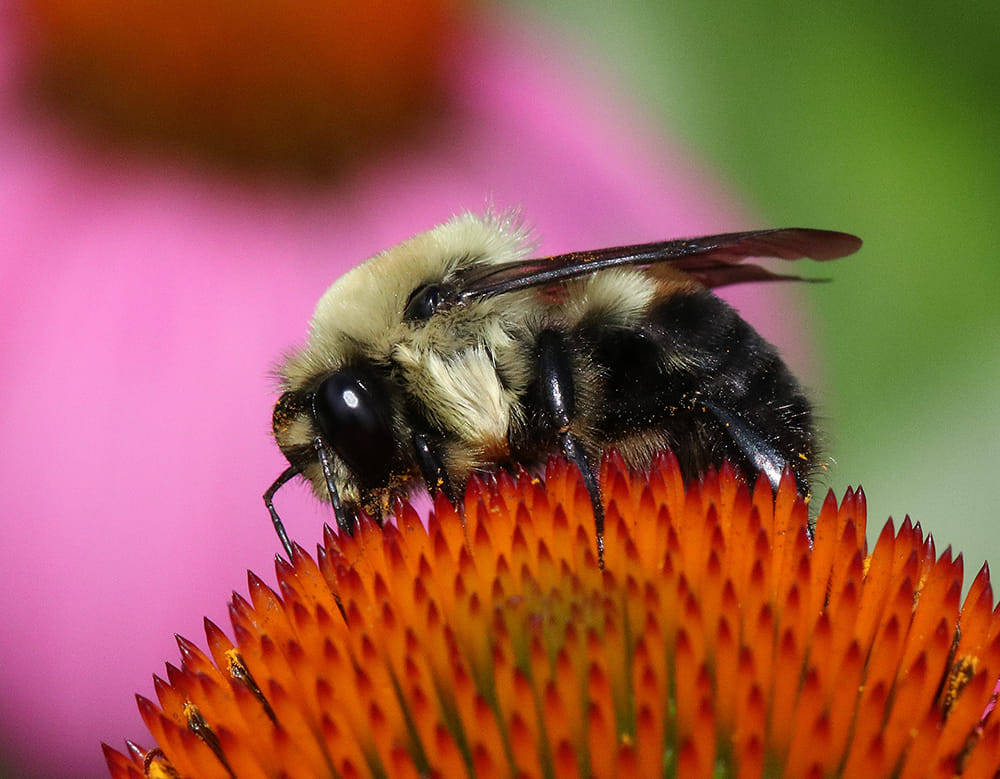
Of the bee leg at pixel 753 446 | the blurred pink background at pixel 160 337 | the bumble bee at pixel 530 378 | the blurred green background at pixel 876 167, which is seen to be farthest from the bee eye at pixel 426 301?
the blurred green background at pixel 876 167

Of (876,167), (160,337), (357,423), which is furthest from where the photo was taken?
(876,167)

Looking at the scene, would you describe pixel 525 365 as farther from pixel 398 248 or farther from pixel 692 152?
pixel 692 152

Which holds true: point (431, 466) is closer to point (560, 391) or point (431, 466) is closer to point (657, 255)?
point (560, 391)

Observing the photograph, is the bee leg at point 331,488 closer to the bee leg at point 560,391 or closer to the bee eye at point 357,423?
the bee eye at point 357,423

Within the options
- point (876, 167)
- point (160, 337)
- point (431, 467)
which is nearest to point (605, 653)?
point (431, 467)

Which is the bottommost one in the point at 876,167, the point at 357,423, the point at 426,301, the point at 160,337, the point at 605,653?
the point at 605,653

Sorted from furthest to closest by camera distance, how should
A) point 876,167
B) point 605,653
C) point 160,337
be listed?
1. point 876,167
2. point 160,337
3. point 605,653

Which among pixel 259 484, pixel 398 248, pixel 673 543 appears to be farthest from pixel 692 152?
pixel 673 543

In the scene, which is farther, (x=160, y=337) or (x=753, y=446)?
(x=160, y=337)
